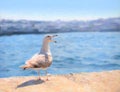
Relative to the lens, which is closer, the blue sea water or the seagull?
the seagull

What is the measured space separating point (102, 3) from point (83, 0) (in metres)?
0.22

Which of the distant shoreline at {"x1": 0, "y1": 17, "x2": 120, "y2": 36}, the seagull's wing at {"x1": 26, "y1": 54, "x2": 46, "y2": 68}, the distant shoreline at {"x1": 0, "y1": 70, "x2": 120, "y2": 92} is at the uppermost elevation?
the distant shoreline at {"x1": 0, "y1": 17, "x2": 120, "y2": 36}

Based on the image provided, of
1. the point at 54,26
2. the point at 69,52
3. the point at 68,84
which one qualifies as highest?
the point at 54,26

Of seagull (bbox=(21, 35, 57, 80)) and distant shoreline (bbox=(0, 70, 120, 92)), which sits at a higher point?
seagull (bbox=(21, 35, 57, 80))

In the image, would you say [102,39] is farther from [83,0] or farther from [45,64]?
[45,64]

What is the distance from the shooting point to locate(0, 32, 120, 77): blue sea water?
295 centimetres

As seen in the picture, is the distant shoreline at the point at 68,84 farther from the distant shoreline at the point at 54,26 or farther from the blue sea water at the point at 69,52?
the distant shoreline at the point at 54,26

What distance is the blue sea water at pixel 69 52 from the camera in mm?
2947

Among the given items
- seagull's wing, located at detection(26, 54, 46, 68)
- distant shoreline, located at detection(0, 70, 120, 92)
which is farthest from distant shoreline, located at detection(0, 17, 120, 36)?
seagull's wing, located at detection(26, 54, 46, 68)

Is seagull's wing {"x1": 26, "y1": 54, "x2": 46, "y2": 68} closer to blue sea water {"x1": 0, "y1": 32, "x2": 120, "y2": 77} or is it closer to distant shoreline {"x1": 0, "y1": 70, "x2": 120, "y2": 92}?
distant shoreline {"x1": 0, "y1": 70, "x2": 120, "y2": 92}

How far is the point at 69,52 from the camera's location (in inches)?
122

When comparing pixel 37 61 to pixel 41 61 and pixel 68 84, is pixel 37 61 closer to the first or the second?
pixel 41 61

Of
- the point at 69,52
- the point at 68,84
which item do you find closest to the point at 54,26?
the point at 69,52

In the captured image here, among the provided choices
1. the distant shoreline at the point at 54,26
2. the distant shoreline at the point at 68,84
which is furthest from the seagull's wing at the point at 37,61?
the distant shoreline at the point at 54,26
